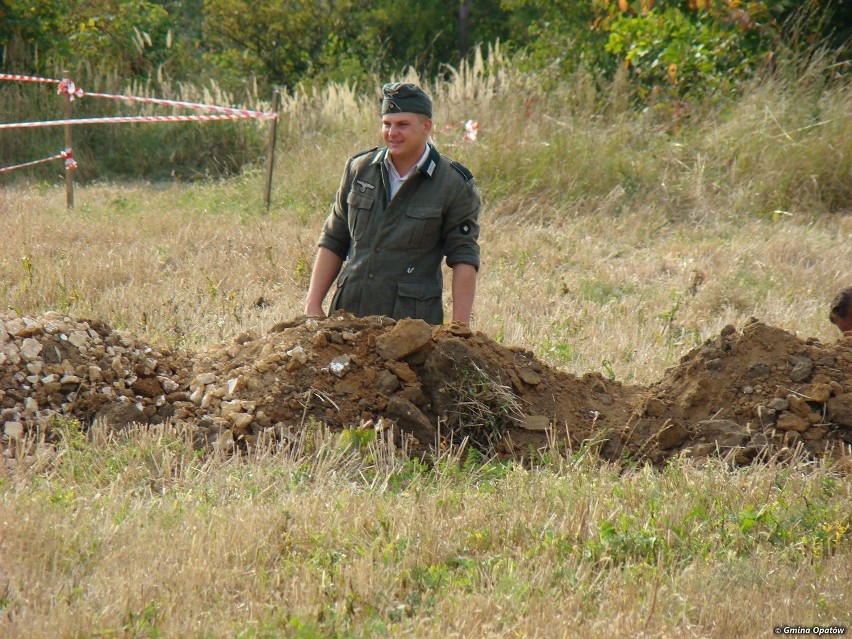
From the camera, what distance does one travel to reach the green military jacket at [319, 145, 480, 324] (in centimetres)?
568

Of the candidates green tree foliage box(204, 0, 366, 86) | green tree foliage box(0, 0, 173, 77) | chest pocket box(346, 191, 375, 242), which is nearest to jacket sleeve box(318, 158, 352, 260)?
chest pocket box(346, 191, 375, 242)

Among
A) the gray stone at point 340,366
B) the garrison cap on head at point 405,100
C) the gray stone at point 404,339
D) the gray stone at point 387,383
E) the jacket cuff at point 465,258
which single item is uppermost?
the garrison cap on head at point 405,100

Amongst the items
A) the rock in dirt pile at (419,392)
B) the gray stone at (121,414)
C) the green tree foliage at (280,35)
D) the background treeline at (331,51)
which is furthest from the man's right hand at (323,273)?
the green tree foliage at (280,35)

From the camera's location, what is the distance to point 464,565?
3811 millimetres

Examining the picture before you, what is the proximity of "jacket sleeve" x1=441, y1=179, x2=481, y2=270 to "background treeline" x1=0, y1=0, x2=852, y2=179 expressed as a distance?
796 cm

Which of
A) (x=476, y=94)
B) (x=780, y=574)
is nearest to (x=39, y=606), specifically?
(x=780, y=574)

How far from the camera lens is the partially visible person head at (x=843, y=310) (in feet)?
21.1

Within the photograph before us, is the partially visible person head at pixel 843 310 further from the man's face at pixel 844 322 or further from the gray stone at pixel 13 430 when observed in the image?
the gray stone at pixel 13 430

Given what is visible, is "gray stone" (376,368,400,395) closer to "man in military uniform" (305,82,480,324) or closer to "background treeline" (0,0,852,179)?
"man in military uniform" (305,82,480,324)

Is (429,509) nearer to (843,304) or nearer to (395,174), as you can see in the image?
(395,174)

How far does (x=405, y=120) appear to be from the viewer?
18.2ft

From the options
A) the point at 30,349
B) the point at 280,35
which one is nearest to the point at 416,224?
the point at 30,349

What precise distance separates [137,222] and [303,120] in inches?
176

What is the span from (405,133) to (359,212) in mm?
498
